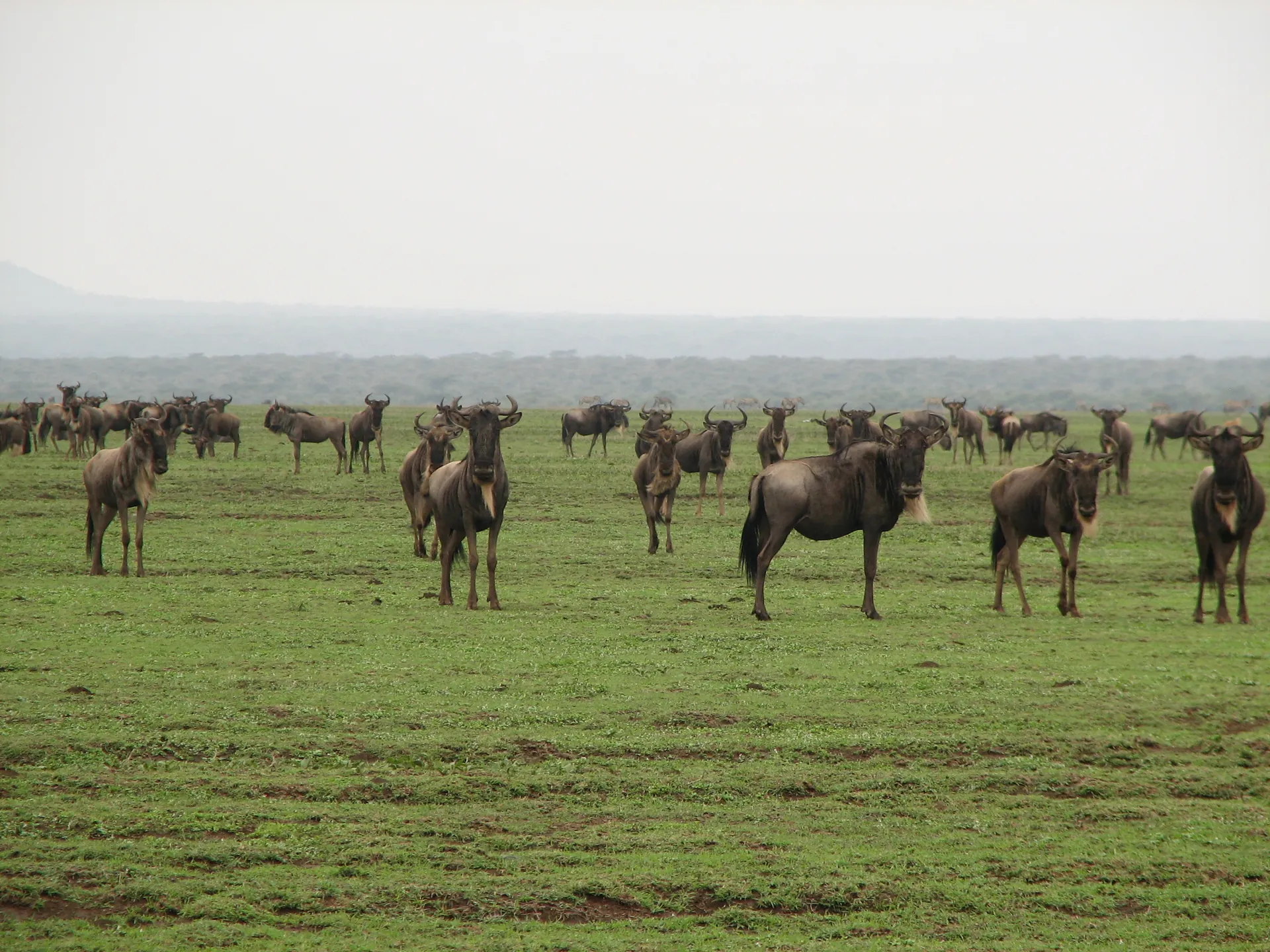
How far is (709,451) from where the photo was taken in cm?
2997

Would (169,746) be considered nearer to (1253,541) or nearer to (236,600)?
(236,600)

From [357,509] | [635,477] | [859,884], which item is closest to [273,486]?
[357,509]

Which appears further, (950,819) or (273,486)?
(273,486)

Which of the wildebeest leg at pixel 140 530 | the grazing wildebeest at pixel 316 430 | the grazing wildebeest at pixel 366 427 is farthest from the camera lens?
the grazing wildebeest at pixel 316 430

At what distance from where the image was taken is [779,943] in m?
7.09

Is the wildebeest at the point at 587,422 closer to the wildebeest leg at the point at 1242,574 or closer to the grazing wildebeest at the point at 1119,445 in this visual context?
the grazing wildebeest at the point at 1119,445

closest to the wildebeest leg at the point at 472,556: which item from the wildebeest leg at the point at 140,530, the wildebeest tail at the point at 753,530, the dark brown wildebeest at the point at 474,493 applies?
the dark brown wildebeest at the point at 474,493

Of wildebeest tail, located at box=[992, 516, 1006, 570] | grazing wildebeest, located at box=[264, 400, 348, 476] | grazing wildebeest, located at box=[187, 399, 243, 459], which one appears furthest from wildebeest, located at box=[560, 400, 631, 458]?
wildebeest tail, located at box=[992, 516, 1006, 570]

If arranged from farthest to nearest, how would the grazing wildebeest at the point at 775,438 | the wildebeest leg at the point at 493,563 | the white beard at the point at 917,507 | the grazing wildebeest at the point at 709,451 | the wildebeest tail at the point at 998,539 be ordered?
the grazing wildebeest at the point at 775,438 < the grazing wildebeest at the point at 709,451 < the wildebeest tail at the point at 998,539 < the wildebeest leg at the point at 493,563 < the white beard at the point at 917,507

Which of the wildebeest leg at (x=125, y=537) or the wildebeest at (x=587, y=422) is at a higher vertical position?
the wildebeest at (x=587, y=422)

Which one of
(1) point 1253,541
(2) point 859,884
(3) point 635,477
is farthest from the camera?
(1) point 1253,541

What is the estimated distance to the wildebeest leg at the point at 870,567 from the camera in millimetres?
16339

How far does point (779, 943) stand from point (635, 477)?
1748 centimetres

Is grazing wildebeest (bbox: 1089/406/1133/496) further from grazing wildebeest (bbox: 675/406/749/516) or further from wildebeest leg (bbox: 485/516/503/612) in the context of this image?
wildebeest leg (bbox: 485/516/503/612)
